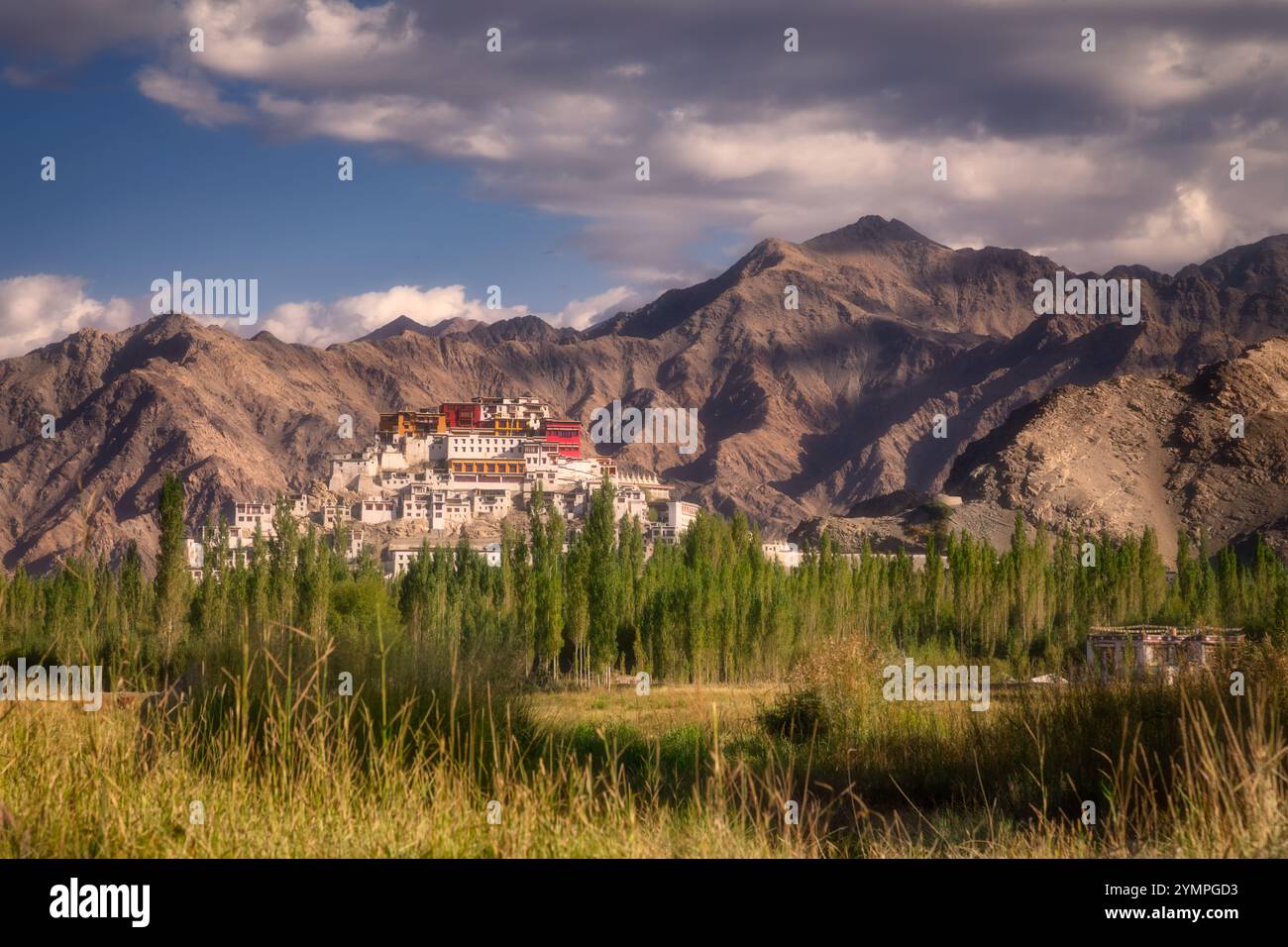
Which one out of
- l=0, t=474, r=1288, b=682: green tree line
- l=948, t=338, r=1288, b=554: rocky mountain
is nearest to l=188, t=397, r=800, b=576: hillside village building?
l=948, t=338, r=1288, b=554: rocky mountain

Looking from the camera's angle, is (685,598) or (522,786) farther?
(685,598)

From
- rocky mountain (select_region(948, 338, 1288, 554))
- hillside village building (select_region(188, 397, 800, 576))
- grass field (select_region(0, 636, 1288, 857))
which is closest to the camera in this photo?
grass field (select_region(0, 636, 1288, 857))

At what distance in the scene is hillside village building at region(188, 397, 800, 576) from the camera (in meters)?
107

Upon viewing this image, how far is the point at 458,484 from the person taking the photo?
4702 inches

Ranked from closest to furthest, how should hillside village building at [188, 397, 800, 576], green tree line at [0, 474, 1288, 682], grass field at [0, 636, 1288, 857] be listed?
grass field at [0, 636, 1288, 857] < green tree line at [0, 474, 1288, 682] < hillside village building at [188, 397, 800, 576]

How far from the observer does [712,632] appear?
1405 inches

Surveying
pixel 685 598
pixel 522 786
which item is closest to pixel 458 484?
pixel 685 598

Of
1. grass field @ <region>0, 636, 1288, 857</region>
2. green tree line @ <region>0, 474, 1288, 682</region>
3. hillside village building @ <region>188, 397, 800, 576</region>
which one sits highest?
hillside village building @ <region>188, 397, 800, 576</region>

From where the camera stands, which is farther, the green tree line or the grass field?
the green tree line

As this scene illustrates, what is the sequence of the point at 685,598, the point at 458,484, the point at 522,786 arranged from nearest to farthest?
the point at 522,786 → the point at 685,598 → the point at 458,484

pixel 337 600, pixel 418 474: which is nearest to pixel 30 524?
pixel 418 474

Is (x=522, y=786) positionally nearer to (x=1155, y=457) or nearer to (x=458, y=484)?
(x=458, y=484)

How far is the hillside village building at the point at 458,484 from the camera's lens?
10688 centimetres

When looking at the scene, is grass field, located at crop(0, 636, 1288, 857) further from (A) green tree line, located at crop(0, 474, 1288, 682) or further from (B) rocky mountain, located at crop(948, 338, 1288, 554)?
(B) rocky mountain, located at crop(948, 338, 1288, 554)
